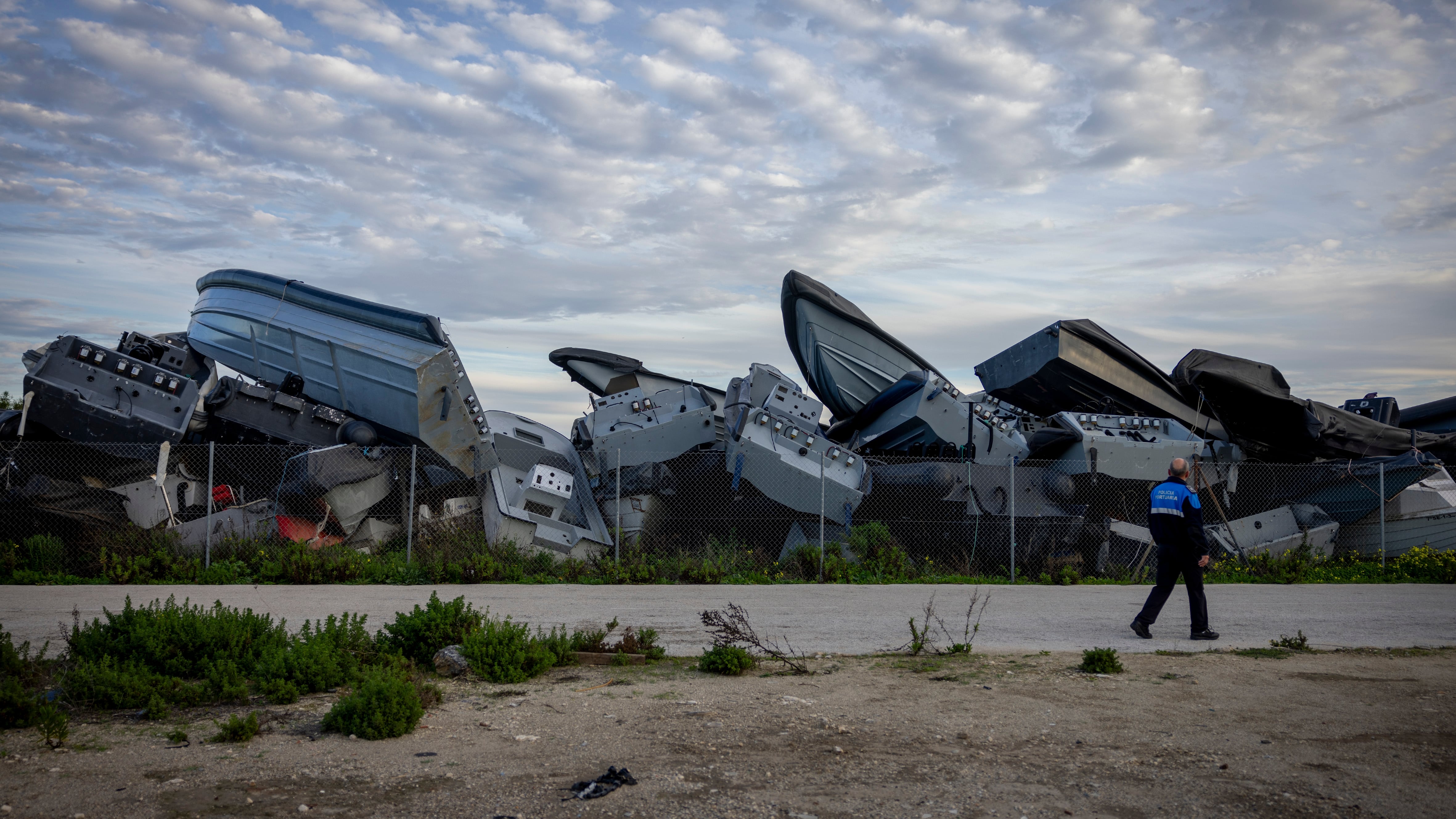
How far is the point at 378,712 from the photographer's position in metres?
4.97

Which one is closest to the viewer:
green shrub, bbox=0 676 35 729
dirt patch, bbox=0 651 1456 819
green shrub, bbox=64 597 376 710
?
dirt patch, bbox=0 651 1456 819

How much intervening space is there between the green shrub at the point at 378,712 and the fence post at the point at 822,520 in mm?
7803

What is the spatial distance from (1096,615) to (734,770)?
20.2 ft

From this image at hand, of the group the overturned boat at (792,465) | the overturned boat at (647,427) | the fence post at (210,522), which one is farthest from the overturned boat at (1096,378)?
the fence post at (210,522)

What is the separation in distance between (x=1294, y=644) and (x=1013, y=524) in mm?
5414

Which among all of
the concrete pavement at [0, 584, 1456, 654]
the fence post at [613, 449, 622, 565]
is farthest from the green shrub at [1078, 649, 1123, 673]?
the fence post at [613, 449, 622, 565]

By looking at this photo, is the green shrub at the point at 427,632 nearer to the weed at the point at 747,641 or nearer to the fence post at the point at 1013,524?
the weed at the point at 747,641

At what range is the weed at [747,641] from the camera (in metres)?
6.74

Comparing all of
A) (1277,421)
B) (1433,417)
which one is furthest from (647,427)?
(1433,417)

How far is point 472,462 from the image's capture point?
526 inches

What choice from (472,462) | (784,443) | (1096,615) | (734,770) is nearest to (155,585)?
(472,462)

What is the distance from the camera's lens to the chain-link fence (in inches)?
466

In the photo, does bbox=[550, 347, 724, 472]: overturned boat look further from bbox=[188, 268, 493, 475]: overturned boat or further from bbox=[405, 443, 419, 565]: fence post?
bbox=[405, 443, 419, 565]: fence post

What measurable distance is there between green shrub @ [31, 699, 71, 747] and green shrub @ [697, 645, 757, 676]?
12.2 ft
